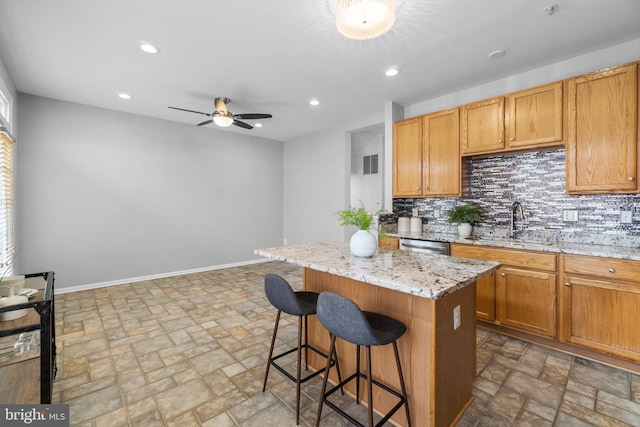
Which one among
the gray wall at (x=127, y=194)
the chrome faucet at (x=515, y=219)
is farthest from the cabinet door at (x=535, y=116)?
the gray wall at (x=127, y=194)

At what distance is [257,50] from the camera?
2736mm

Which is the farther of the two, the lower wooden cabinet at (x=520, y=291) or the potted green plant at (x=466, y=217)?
the potted green plant at (x=466, y=217)

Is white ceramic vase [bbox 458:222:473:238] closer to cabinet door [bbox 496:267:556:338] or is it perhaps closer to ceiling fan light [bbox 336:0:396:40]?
cabinet door [bbox 496:267:556:338]

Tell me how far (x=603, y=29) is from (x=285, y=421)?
384 cm

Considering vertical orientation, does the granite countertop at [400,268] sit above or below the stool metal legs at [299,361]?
above

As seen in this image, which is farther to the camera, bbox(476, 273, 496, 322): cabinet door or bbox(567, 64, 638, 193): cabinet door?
bbox(476, 273, 496, 322): cabinet door

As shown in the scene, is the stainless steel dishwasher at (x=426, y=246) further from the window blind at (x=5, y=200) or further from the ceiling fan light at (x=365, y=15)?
the window blind at (x=5, y=200)

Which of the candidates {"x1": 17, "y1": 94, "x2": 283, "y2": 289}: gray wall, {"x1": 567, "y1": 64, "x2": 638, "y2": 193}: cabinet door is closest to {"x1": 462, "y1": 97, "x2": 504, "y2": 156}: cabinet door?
{"x1": 567, "y1": 64, "x2": 638, "y2": 193}: cabinet door

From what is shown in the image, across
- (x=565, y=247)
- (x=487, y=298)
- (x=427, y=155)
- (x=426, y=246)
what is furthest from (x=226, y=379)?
(x=427, y=155)

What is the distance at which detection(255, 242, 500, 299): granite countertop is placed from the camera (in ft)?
4.33

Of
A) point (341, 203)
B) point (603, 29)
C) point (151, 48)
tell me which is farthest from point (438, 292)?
point (341, 203)

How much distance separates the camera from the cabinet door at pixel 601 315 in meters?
2.16

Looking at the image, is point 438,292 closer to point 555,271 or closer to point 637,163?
point 555,271

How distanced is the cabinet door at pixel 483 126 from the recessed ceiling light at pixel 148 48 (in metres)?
3.33
